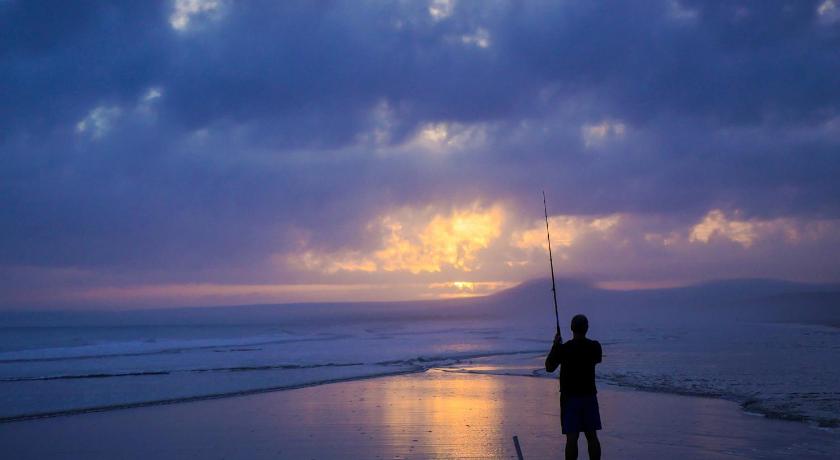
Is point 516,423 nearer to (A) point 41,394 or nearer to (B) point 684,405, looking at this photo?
(B) point 684,405

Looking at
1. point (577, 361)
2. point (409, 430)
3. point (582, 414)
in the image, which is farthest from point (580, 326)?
point (409, 430)

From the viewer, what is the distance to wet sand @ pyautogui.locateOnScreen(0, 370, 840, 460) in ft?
26.8

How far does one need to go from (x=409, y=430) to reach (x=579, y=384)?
13.9ft

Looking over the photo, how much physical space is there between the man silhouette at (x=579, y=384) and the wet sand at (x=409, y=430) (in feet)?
6.27

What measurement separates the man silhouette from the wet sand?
75.2 inches

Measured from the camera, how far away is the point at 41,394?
52.4 ft

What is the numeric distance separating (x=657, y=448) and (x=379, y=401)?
238 inches

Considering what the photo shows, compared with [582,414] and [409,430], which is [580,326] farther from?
[409,430]

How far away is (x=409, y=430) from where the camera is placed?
31.1 ft

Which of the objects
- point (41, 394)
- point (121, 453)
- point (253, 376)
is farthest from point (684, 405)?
point (41, 394)

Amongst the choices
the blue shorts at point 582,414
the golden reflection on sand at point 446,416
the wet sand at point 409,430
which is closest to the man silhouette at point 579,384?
the blue shorts at point 582,414

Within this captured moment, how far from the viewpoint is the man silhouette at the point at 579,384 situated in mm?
5895

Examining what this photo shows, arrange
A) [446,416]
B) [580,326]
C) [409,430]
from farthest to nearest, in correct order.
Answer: [446,416], [409,430], [580,326]

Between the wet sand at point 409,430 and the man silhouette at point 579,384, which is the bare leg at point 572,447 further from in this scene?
the wet sand at point 409,430
